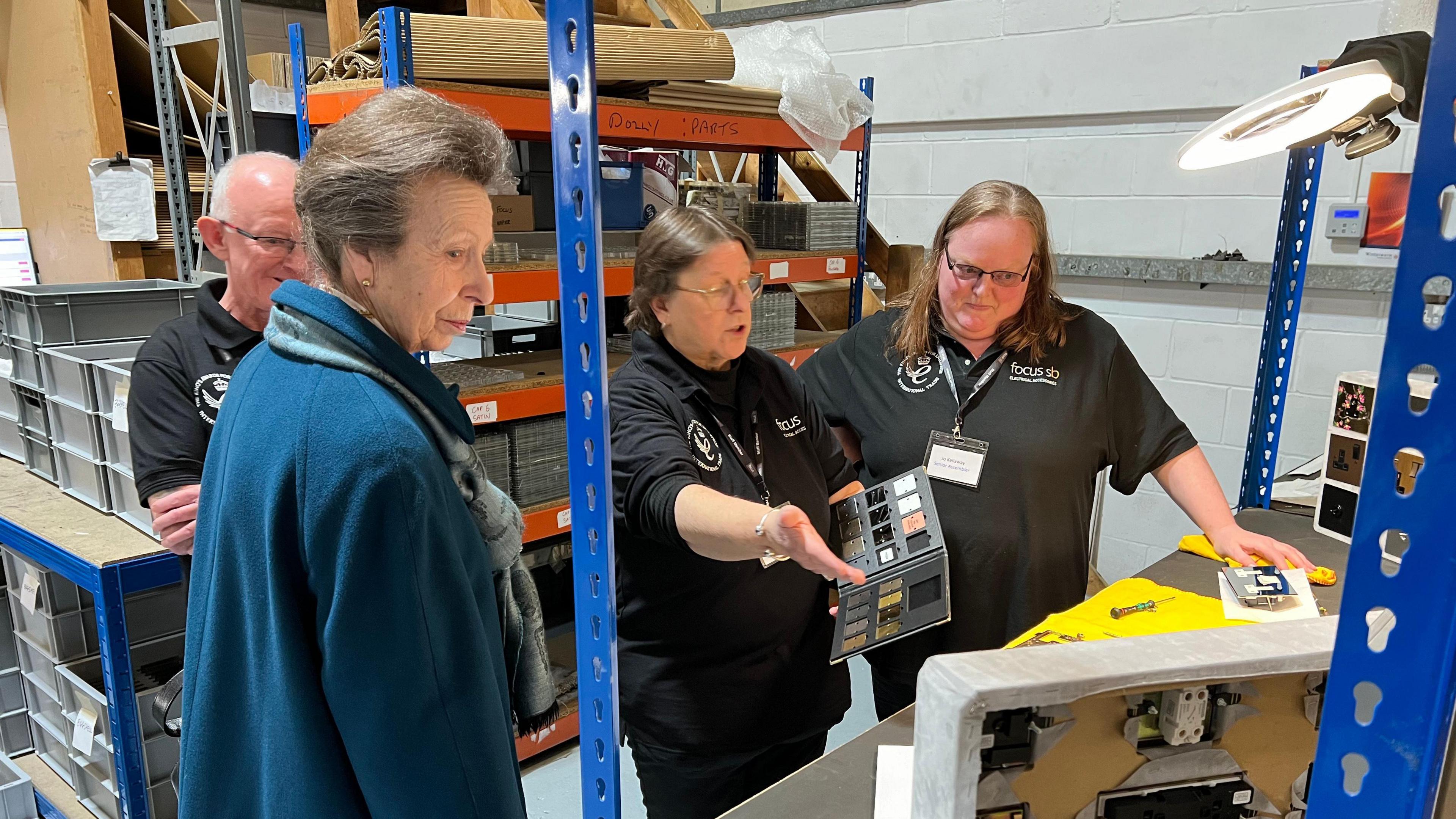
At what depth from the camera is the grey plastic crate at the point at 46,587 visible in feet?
7.51

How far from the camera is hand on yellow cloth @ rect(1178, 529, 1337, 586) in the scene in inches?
65.9

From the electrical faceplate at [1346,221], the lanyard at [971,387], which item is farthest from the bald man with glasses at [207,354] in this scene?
the electrical faceplate at [1346,221]

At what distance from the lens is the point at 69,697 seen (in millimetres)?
2291

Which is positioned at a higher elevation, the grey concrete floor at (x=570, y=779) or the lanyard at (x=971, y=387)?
the lanyard at (x=971, y=387)

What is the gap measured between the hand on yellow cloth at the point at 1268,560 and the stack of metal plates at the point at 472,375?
70.1 inches

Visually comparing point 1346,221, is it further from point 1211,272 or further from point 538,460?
point 538,460

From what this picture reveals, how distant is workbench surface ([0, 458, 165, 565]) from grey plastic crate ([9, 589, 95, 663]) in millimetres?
246

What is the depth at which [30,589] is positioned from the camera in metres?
2.34

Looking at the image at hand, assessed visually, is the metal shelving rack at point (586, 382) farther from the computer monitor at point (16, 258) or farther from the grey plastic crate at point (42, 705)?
the computer monitor at point (16, 258)

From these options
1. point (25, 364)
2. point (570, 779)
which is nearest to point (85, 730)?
point (25, 364)

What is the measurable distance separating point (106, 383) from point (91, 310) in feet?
1.57

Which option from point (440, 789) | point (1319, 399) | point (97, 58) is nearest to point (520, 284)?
point (440, 789)

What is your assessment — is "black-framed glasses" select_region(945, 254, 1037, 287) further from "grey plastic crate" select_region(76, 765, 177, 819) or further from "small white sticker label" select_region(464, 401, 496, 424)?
"grey plastic crate" select_region(76, 765, 177, 819)

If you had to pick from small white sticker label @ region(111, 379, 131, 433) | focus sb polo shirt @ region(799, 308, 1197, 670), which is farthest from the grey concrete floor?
small white sticker label @ region(111, 379, 131, 433)
